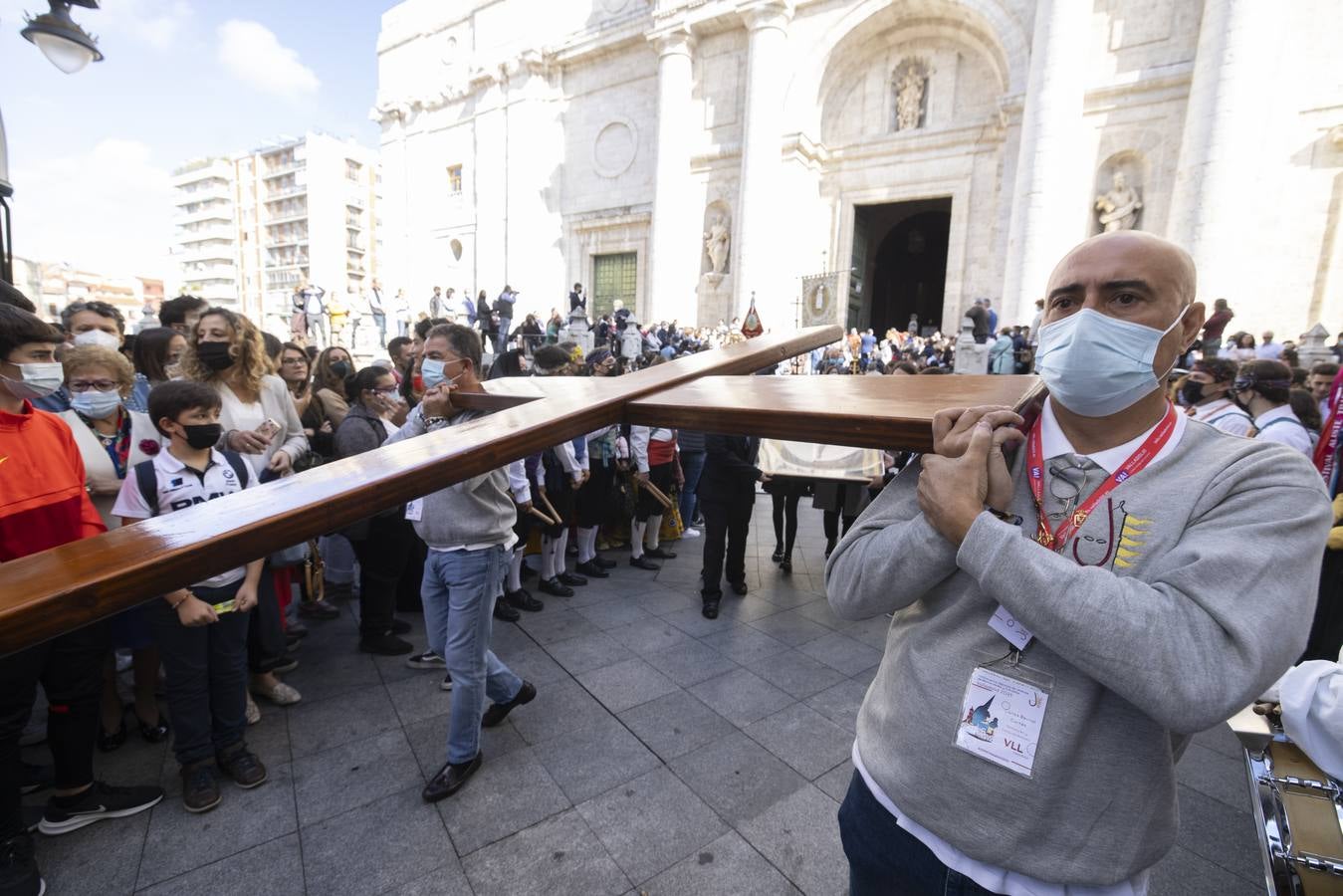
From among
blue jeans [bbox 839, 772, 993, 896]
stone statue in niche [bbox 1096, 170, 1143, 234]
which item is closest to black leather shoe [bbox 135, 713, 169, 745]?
blue jeans [bbox 839, 772, 993, 896]

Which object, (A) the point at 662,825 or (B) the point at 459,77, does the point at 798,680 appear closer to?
(A) the point at 662,825

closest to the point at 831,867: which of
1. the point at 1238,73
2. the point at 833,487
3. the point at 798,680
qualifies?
the point at 798,680

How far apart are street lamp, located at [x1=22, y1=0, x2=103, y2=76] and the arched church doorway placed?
19667 mm

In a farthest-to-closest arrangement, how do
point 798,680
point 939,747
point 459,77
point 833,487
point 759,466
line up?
point 459,77, point 833,487, point 759,466, point 798,680, point 939,747

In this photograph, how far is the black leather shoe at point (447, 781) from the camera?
8.79 ft

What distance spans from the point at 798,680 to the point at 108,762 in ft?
11.9

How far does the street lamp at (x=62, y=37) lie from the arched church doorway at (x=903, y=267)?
1967cm

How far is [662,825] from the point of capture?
2.56 metres

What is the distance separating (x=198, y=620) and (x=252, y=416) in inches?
55.9

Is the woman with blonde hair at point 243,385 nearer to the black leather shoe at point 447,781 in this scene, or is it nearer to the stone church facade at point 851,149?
the black leather shoe at point 447,781

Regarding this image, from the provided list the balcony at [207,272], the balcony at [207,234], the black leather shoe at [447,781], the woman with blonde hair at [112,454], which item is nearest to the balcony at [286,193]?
the balcony at [207,234]

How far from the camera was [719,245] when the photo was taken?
19.5m

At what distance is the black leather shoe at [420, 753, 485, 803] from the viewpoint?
2678 mm

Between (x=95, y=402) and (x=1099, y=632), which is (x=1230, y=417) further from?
(x=95, y=402)
